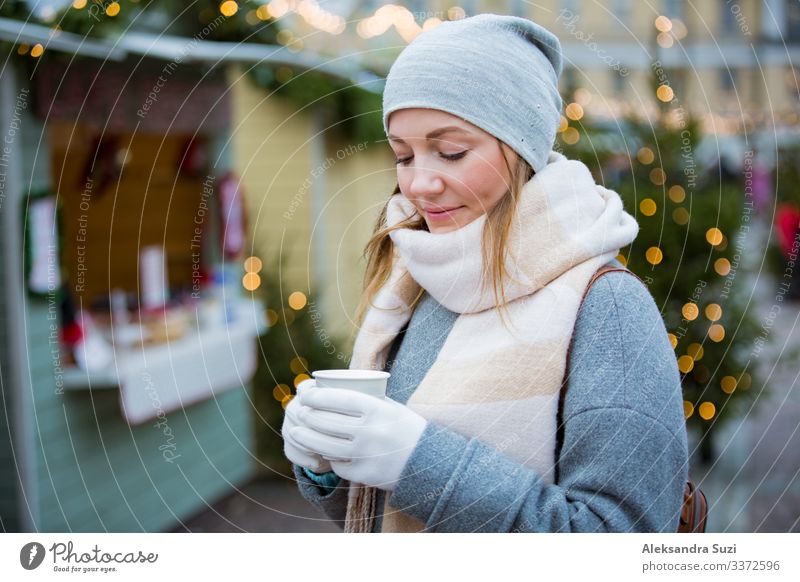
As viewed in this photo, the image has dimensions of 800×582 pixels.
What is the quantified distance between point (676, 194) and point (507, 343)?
2008 mm

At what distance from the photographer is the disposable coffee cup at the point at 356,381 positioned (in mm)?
962

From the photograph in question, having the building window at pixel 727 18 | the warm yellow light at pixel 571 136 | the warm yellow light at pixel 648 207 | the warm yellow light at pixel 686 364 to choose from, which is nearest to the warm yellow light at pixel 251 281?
the warm yellow light at pixel 571 136

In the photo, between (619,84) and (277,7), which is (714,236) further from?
(277,7)

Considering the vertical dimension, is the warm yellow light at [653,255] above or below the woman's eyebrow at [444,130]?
below

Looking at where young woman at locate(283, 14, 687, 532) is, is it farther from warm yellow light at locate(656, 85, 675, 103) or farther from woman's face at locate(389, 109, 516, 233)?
warm yellow light at locate(656, 85, 675, 103)

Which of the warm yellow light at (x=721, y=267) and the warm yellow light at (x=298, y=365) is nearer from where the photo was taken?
the warm yellow light at (x=721, y=267)

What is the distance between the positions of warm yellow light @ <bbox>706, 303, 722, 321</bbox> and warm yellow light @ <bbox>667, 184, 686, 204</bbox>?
0.35 m

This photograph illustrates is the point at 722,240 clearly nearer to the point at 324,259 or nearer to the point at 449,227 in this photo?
the point at 324,259

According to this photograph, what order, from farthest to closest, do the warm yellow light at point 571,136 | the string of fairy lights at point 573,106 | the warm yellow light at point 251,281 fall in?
the warm yellow light at point 251,281 → the warm yellow light at point 571,136 → the string of fairy lights at point 573,106

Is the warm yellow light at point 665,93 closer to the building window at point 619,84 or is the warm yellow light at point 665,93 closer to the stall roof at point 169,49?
the building window at point 619,84

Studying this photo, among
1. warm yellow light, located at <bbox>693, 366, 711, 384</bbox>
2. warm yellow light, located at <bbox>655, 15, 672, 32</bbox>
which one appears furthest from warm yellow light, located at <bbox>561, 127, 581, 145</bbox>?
warm yellow light, located at <bbox>693, 366, 711, 384</bbox>

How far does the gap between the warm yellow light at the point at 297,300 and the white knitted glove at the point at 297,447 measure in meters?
2.22

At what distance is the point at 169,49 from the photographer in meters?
2.24
